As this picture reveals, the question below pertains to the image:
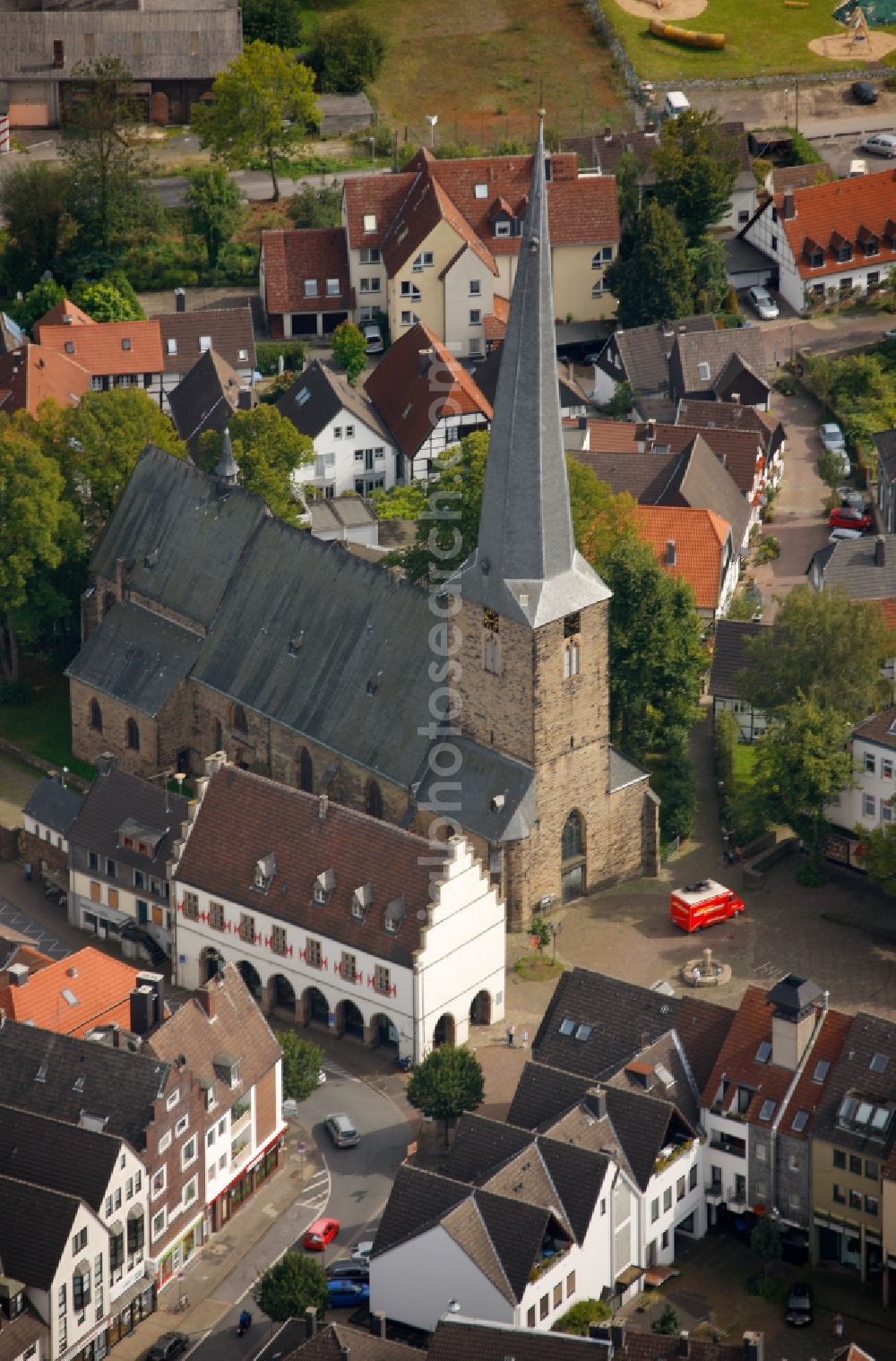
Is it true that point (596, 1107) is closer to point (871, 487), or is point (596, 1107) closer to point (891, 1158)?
point (891, 1158)

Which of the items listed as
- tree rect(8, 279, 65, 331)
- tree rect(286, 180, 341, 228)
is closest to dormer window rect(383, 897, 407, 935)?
tree rect(8, 279, 65, 331)

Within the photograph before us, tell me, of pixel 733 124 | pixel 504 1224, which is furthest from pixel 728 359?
pixel 504 1224

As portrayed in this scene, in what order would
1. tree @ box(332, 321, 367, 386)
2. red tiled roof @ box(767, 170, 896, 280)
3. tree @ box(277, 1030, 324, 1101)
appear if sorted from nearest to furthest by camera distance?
tree @ box(277, 1030, 324, 1101) < tree @ box(332, 321, 367, 386) < red tiled roof @ box(767, 170, 896, 280)

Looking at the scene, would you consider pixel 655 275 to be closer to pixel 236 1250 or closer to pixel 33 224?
pixel 33 224

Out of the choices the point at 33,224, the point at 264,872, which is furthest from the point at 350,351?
the point at 264,872

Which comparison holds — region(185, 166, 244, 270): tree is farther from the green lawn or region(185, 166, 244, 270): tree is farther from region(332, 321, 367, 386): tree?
Answer: the green lawn
